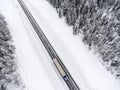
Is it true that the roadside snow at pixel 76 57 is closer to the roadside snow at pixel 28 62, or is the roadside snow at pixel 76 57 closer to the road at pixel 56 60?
the road at pixel 56 60

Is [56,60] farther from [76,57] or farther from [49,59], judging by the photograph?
[76,57]

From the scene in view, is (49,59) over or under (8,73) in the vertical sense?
over

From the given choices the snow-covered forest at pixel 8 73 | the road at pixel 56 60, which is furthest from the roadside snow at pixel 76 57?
the snow-covered forest at pixel 8 73

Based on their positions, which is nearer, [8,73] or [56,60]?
[8,73]

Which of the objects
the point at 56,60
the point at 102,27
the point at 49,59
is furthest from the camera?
the point at 49,59

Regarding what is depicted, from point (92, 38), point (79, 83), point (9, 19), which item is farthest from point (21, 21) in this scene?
point (79, 83)

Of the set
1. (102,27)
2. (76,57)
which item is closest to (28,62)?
(76,57)

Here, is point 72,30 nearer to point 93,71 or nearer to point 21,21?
point 93,71
